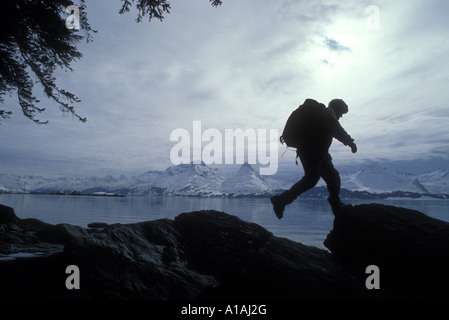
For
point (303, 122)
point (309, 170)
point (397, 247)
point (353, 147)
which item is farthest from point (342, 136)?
point (397, 247)

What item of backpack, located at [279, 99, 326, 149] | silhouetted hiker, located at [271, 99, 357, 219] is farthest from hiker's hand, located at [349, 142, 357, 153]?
backpack, located at [279, 99, 326, 149]

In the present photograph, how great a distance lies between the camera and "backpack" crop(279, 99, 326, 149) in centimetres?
588

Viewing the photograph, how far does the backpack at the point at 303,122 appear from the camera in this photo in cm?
588

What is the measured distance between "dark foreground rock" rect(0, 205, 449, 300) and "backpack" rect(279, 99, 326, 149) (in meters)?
2.34

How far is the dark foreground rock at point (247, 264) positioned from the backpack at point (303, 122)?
92.3 inches

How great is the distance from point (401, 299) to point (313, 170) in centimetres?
294

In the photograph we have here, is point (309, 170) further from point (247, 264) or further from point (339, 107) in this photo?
point (247, 264)

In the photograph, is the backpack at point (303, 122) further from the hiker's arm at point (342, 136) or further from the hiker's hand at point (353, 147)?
the hiker's hand at point (353, 147)

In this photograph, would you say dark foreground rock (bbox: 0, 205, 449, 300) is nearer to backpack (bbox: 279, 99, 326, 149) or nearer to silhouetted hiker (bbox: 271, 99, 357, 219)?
silhouetted hiker (bbox: 271, 99, 357, 219)

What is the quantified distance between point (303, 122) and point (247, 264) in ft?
11.5

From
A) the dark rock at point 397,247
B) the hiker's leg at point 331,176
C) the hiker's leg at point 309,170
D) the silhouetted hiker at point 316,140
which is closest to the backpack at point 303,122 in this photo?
the silhouetted hiker at point 316,140

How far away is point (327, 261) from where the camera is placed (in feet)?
19.3
